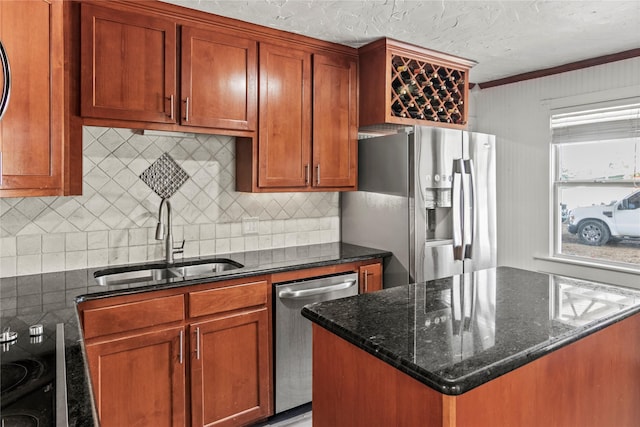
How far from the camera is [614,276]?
323 centimetres

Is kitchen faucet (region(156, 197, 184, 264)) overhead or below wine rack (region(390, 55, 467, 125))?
below

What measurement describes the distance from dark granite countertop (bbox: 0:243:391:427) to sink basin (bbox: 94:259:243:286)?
0.05 meters

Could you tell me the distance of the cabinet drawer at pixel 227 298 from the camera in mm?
2232

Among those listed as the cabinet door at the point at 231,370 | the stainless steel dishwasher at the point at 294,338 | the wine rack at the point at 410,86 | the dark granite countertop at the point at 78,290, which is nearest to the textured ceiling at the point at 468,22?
the wine rack at the point at 410,86

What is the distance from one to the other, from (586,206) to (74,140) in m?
3.72

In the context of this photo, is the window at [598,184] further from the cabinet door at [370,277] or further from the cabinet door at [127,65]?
the cabinet door at [127,65]

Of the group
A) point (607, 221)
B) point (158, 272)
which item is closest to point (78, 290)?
point (158, 272)

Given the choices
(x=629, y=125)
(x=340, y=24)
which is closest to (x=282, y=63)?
(x=340, y=24)

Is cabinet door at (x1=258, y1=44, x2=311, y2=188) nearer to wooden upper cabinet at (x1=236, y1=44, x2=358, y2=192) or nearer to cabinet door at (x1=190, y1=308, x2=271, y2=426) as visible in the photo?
wooden upper cabinet at (x1=236, y1=44, x2=358, y2=192)

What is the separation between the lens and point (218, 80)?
2.54 metres

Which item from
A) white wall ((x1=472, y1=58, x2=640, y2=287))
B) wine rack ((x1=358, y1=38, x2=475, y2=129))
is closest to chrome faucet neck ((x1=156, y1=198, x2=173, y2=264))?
wine rack ((x1=358, y1=38, x2=475, y2=129))

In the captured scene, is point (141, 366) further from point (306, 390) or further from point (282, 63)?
point (282, 63)

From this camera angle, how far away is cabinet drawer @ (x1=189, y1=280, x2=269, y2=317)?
2.23 metres

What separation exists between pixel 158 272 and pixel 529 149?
321cm
